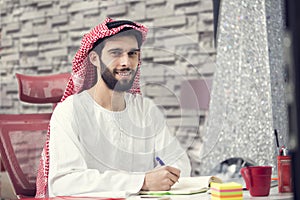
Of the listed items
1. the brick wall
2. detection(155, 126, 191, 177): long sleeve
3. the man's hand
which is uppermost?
the brick wall

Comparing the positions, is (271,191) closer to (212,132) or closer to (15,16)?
(212,132)

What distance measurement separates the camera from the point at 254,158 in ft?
7.48

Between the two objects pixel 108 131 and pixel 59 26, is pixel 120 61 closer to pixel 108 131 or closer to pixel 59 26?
pixel 108 131

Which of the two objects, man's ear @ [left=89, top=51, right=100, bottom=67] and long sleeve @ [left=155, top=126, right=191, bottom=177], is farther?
man's ear @ [left=89, top=51, right=100, bottom=67]

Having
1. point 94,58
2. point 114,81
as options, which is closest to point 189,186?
point 114,81

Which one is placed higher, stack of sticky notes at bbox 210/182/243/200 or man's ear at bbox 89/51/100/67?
man's ear at bbox 89/51/100/67

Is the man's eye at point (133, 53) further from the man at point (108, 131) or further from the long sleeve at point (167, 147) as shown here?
the long sleeve at point (167, 147)

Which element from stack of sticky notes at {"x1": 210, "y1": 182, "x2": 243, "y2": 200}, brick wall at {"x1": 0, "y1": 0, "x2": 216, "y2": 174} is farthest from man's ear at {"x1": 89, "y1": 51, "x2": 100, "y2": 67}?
brick wall at {"x1": 0, "y1": 0, "x2": 216, "y2": 174}

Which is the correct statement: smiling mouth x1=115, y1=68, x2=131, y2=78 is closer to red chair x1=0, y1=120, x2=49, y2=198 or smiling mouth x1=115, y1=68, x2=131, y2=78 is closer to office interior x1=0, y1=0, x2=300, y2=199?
office interior x1=0, y1=0, x2=300, y2=199

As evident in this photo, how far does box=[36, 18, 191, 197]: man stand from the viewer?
61.7 inches

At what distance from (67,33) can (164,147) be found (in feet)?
7.01

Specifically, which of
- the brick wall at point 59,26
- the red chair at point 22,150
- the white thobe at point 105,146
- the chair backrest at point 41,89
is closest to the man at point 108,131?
the white thobe at point 105,146

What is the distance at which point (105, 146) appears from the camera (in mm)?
1792

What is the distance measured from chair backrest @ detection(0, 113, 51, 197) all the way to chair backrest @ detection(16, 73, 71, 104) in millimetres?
95
